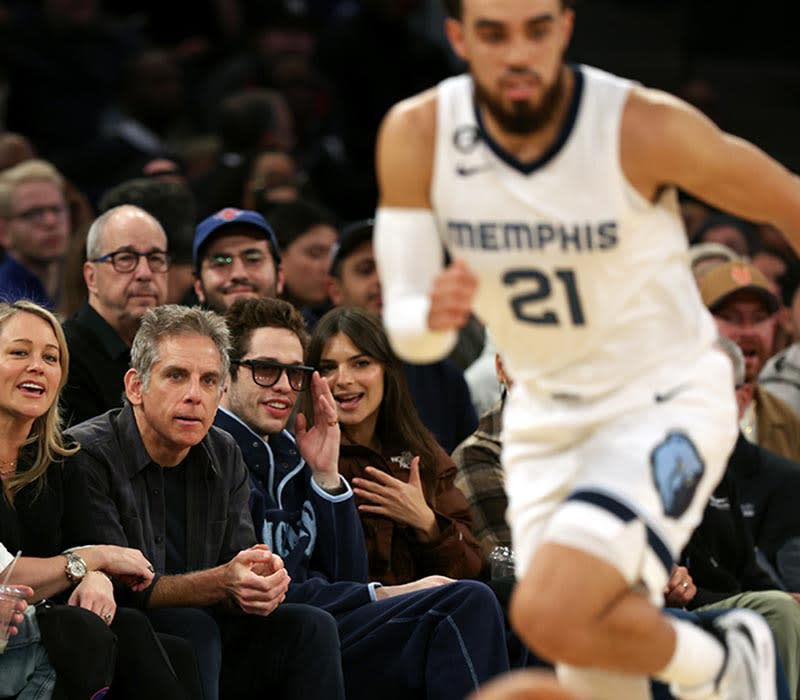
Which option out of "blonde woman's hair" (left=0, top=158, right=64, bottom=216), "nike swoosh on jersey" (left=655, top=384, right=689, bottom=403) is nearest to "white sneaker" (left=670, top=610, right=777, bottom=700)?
"nike swoosh on jersey" (left=655, top=384, right=689, bottom=403)

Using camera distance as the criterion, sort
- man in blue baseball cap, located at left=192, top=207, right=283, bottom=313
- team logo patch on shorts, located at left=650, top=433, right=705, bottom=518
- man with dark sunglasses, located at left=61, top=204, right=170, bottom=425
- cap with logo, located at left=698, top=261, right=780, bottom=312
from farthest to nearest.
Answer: cap with logo, located at left=698, top=261, right=780, bottom=312 → man in blue baseball cap, located at left=192, top=207, right=283, bottom=313 → man with dark sunglasses, located at left=61, top=204, right=170, bottom=425 → team logo patch on shorts, located at left=650, top=433, right=705, bottom=518

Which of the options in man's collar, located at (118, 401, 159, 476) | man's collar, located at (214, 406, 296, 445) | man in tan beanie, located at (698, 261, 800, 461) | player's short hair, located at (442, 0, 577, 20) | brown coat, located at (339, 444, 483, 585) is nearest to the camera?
player's short hair, located at (442, 0, 577, 20)

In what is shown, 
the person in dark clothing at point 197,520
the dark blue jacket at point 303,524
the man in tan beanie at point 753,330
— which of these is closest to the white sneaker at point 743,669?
the person in dark clothing at point 197,520

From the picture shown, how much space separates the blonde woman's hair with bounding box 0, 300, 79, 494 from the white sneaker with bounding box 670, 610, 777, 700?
2.02 metres

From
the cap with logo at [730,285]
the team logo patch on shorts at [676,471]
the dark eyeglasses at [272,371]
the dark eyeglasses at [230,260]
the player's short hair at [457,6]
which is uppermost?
the player's short hair at [457,6]

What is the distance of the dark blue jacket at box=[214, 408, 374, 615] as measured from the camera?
5594 millimetres

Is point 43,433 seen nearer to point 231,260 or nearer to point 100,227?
point 100,227

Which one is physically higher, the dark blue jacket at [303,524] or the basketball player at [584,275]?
the basketball player at [584,275]

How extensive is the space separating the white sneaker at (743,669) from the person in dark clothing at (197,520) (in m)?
1.51

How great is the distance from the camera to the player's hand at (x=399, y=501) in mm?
5883

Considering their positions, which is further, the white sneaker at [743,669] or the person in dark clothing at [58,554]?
the person in dark clothing at [58,554]

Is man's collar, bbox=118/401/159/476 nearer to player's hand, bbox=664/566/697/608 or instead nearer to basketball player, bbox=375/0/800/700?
basketball player, bbox=375/0/800/700

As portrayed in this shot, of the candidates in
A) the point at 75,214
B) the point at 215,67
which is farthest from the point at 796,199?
the point at 215,67

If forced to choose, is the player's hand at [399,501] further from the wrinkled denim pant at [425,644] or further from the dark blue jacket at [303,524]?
the wrinkled denim pant at [425,644]
